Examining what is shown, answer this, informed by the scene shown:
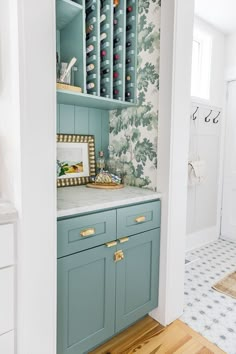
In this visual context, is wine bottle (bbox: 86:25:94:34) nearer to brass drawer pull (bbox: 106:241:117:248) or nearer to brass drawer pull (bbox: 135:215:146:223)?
brass drawer pull (bbox: 135:215:146:223)

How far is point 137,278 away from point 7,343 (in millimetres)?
790

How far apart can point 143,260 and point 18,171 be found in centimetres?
100

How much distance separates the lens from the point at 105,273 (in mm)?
1416

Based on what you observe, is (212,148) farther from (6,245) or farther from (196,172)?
(6,245)

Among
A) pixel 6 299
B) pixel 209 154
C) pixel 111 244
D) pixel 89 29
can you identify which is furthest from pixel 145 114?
pixel 209 154

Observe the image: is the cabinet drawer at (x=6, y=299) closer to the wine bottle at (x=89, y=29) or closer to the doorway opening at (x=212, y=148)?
the wine bottle at (x=89, y=29)

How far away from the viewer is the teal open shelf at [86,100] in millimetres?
1549

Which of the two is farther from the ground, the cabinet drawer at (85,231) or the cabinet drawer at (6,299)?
the cabinet drawer at (85,231)

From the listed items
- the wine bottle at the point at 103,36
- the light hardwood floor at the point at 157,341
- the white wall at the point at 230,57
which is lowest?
the light hardwood floor at the point at 157,341

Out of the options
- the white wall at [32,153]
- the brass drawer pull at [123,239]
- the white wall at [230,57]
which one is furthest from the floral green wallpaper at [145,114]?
the white wall at [230,57]

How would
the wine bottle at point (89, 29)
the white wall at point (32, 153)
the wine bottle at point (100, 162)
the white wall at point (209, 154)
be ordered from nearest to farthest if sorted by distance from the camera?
1. the white wall at point (32, 153)
2. the wine bottle at point (89, 29)
3. the wine bottle at point (100, 162)
4. the white wall at point (209, 154)

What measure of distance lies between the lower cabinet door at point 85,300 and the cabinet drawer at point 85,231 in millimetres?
42

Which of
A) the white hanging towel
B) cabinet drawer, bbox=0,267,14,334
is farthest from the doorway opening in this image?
cabinet drawer, bbox=0,267,14,334

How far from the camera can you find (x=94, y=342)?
1407 mm
